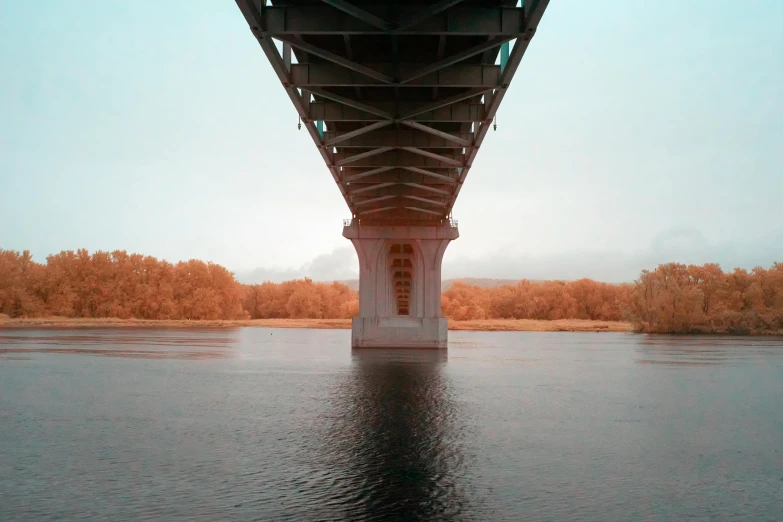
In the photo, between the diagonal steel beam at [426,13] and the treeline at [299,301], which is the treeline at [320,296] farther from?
the diagonal steel beam at [426,13]

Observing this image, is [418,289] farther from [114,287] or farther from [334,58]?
[114,287]

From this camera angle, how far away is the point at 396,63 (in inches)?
706

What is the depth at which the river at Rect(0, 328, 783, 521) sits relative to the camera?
28.1 feet

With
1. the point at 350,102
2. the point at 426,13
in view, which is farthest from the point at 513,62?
the point at 350,102

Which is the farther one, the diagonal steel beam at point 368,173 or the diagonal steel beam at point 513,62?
the diagonal steel beam at point 368,173

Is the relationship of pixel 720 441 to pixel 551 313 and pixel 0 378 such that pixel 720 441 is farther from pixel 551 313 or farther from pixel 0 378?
pixel 551 313

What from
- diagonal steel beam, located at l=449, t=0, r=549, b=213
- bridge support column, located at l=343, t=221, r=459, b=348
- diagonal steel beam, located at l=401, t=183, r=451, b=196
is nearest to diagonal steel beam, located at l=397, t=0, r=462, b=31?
diagonal steel beam, located at l=449, t=0, r=549, b=213

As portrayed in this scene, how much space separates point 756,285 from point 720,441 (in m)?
81.5

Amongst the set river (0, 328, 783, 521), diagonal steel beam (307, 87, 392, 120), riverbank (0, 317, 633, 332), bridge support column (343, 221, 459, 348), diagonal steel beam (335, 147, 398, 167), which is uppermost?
diagonal steel beam (307, 87, 392, 120)

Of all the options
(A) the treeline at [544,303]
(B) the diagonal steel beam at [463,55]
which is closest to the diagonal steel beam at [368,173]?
(B) the diagonal steel beam at [463,55]

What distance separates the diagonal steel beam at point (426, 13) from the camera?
14.0 metres

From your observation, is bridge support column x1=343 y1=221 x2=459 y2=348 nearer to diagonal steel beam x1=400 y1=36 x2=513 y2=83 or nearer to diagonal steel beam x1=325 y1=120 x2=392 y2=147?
diagonal steel beam x1=325 y1=120 x2=392 y2=147

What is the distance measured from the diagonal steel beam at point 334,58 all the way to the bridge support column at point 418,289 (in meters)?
24.5

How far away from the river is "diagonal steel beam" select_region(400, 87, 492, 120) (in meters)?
7.54
